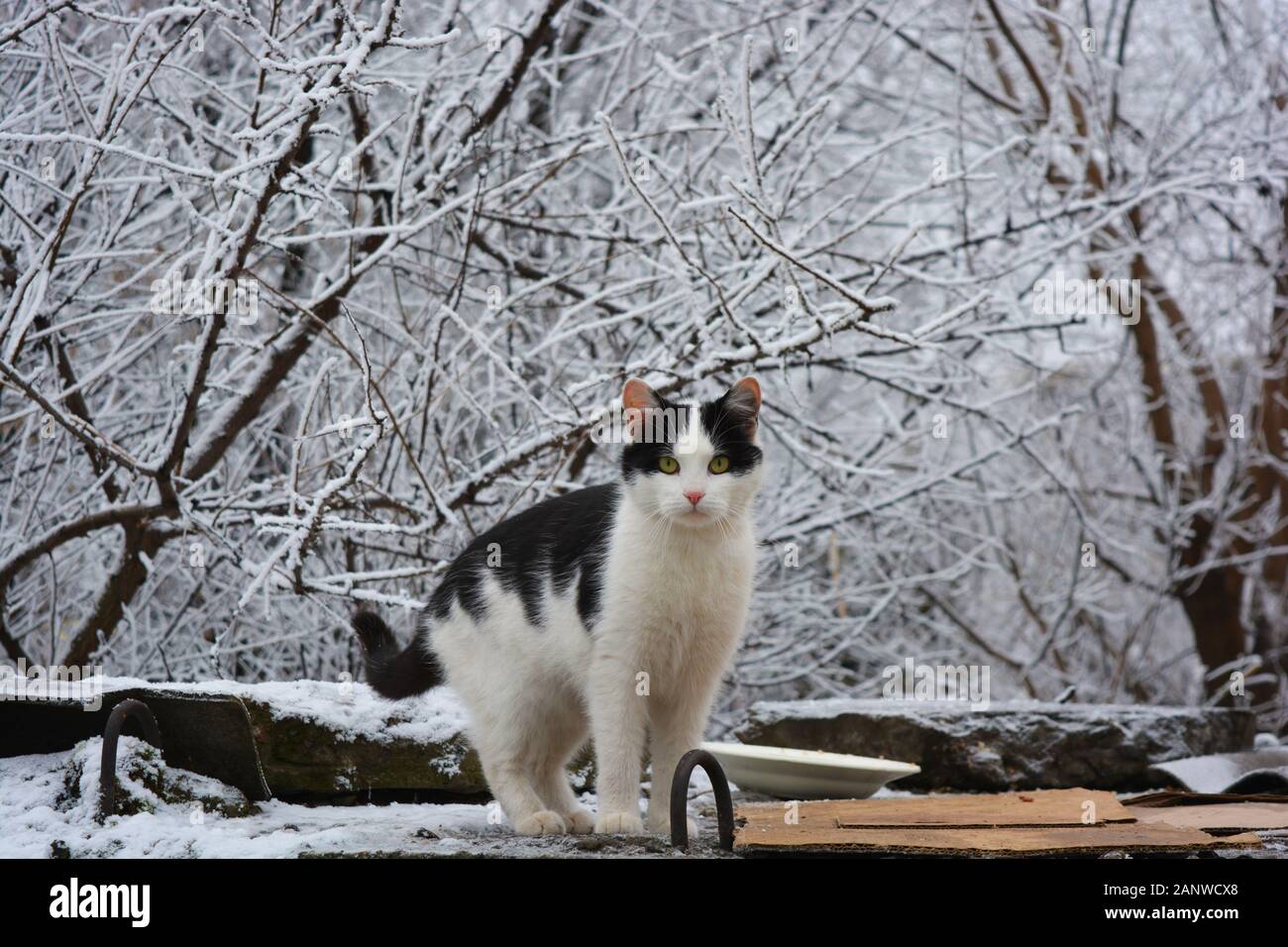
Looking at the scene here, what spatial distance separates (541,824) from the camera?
245cm

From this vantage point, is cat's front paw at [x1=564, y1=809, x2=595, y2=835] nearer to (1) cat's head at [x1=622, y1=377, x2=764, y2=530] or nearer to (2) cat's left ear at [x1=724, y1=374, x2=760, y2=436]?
(1) cat's head at [x1=622, y1=377, x2=764, y2=530]

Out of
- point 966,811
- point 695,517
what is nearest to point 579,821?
point 695,517

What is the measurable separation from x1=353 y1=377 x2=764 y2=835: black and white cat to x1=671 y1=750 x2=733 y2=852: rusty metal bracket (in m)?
0.39

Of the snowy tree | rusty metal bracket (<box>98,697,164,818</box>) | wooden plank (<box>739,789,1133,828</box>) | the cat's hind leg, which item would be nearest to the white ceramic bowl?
wooden plank (<box>739,789,1133,828</box>)

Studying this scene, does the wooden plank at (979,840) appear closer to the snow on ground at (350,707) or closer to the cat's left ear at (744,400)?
the cat's left ear at (744,400)

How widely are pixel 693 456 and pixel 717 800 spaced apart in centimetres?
82

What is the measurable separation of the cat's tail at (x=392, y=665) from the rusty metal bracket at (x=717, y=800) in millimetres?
1030

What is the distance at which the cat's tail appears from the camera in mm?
2855

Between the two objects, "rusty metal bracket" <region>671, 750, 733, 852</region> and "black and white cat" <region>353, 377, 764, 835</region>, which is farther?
"black and white cat" <region>353, 377, 764, 835</region>

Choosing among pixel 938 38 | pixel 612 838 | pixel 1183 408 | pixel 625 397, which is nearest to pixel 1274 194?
pixel 1183 408

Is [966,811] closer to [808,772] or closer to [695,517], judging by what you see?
Result: [808,772]

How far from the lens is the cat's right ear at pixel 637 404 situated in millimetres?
2621
